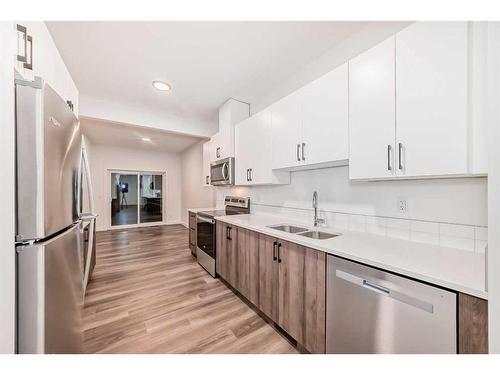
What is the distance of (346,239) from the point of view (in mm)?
1413

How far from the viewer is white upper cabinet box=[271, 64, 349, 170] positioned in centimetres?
150

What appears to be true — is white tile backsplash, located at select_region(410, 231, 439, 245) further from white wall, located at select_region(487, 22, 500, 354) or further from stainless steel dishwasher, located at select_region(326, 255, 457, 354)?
white wall, located at select_region(487, 22, 500, 354)

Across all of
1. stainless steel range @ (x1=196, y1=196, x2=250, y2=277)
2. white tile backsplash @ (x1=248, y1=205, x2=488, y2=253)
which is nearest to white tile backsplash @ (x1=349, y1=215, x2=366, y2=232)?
white tile backsplash @ (x1=248, y1=205, x2=488, y2=253)

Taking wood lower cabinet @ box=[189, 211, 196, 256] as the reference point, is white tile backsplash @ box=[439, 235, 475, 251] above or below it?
above

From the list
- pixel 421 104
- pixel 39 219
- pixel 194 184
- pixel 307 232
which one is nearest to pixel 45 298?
pixel 39 219

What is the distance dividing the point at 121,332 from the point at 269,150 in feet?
7.19

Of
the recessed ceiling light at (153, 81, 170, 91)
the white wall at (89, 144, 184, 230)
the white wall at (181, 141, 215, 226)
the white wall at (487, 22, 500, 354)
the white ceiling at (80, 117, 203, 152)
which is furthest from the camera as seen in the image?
the white wall at (89, 144, 184, 230)

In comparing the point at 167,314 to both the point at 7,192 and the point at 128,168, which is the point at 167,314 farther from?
the point at 128,168

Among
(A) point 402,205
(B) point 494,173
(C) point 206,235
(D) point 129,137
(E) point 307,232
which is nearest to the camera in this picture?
(B) point 494,173

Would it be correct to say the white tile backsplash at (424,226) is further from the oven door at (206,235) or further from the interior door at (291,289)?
the oven door at (206,235)

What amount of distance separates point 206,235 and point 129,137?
3.63m

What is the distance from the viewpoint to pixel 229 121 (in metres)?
2.94

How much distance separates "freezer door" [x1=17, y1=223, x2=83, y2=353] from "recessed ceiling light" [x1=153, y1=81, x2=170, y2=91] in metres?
2.15

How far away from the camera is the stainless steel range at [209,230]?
2.66 meters
